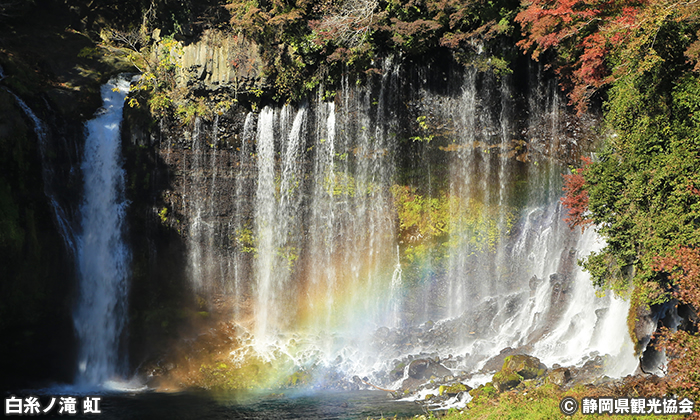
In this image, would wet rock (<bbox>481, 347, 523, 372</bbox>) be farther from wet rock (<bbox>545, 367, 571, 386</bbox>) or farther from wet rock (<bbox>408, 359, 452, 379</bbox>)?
wet rock (<bbox>545, 367, 571, 386</bbox>)

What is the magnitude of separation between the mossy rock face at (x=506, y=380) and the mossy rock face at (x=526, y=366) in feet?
0.60

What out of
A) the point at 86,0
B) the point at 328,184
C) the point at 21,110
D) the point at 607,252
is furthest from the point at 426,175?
the point at 86,0

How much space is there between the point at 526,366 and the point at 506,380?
81 cm

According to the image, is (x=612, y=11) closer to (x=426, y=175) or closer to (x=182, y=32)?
(x=426, y=175)

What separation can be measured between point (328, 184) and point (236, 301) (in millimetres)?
5921

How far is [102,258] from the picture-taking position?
18328 millimetres

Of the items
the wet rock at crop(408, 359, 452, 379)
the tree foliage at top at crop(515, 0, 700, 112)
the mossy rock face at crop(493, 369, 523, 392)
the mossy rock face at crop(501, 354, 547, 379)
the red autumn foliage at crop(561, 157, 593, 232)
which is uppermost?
the tree foliage at top at crop(515, 0, 700, 112)

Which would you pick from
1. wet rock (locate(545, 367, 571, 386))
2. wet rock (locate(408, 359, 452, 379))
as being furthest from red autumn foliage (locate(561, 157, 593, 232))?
wet rock (locate(408, 359, 452, 379))

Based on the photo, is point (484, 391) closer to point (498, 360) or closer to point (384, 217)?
point (498, 360)

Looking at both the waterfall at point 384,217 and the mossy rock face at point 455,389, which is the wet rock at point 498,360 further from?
the mossy rock face at point 455,389

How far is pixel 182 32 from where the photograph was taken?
20906 millimetres

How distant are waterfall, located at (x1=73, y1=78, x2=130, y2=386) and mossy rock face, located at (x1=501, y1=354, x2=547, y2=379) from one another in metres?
13.4

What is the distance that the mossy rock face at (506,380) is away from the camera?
13.5 metres

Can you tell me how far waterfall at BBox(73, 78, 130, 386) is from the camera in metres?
18.0
